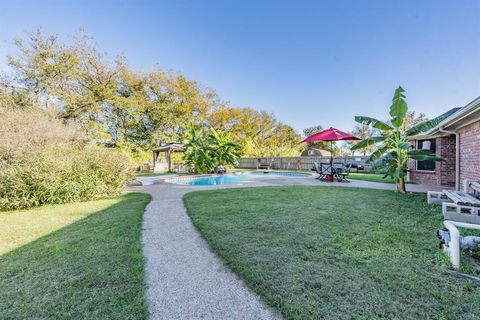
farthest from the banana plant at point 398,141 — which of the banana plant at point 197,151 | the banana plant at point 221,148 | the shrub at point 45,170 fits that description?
the banana plant at point 197,151

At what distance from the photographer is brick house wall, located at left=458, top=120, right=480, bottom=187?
612 centimetres

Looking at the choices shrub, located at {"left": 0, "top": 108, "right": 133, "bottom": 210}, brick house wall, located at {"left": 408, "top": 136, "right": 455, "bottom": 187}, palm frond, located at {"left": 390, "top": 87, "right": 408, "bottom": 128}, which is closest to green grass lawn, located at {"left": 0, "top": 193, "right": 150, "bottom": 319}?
shrub, located at {"left": 0, "top": 108, "right": 133, "bottom": 210}

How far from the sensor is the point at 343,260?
294cm

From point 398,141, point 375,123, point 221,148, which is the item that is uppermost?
point 375,123

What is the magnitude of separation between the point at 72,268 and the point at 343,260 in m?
3.64

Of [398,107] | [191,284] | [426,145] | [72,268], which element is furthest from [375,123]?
[72,268]

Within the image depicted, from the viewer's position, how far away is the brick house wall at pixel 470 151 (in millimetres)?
6125

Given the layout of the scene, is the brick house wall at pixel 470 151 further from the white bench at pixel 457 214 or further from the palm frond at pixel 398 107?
the palm frond at pixel 398 107

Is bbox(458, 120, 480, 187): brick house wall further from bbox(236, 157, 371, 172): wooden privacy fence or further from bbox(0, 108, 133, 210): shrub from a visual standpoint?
bbox(0, 108, 133, 210): shrub

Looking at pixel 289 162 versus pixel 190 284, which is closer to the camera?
pixel 190 284

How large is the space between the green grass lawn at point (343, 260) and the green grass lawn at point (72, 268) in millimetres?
1274

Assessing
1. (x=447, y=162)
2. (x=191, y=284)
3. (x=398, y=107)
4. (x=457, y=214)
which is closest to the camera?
(x=191, y=284)

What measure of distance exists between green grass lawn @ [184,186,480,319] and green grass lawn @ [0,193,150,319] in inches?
50.2

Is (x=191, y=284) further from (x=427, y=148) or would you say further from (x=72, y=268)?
(x=427, y=148)
